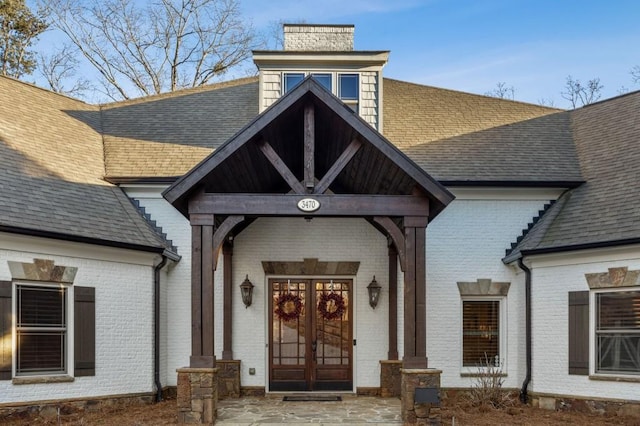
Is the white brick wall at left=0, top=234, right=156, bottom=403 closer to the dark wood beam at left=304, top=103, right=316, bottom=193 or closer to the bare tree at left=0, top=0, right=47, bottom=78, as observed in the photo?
the dark wood beam at left=304, top=103, right=316, bottom=193

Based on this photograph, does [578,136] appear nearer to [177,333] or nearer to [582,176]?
[582,176]

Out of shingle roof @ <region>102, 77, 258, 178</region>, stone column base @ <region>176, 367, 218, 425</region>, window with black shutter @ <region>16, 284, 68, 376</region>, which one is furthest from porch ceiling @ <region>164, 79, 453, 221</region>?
window with black shutter @ <region>16, 284, 68, 376</region>

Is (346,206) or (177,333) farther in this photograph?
(177,333)

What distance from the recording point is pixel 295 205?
863 centimetres

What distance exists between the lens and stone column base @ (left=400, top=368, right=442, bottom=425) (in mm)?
8273

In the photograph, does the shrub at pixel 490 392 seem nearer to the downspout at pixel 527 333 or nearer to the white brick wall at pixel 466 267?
the downspout at pixel 527 333

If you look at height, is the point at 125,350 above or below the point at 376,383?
above

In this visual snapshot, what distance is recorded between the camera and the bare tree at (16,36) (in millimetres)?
21844

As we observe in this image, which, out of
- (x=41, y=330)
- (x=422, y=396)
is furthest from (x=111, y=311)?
(x=422, y=396)

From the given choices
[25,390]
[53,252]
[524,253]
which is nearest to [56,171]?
[53,252]

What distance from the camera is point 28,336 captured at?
934cm

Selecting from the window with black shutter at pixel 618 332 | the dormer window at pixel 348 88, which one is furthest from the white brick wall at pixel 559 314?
the dormer window at pixel 348 88

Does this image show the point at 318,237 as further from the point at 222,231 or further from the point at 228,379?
the point at 222,231

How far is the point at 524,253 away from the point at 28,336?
8749 millimetres
